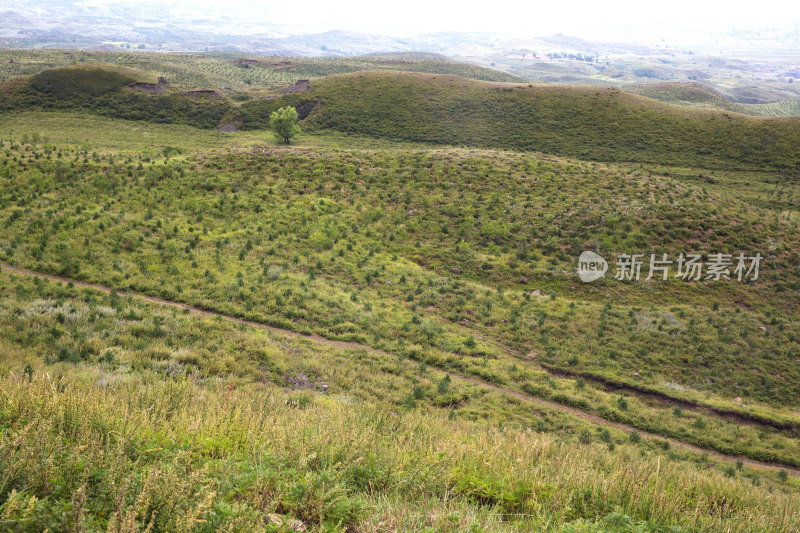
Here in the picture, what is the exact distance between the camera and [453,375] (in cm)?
1505

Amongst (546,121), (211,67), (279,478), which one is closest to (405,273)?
(279,478)

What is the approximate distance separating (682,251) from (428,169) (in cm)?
2154

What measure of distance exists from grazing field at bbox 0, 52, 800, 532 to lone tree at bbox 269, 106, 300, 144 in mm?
19381

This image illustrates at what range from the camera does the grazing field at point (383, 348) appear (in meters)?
4.62

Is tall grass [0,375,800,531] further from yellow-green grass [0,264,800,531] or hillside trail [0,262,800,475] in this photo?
hillside trail [0,262,800,475]

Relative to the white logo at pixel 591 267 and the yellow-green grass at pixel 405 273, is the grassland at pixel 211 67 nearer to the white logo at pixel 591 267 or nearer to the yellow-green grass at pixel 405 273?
the yellow-green grass at pixel 405 273

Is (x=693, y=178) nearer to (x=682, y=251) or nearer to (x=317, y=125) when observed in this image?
(x=682, y=251)

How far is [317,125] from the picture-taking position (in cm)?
6944

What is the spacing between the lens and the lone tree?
59.1 m

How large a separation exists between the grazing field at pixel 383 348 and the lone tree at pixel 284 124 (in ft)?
63.6

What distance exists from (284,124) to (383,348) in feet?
172

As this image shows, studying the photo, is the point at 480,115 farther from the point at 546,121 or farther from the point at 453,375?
the point at 453,375

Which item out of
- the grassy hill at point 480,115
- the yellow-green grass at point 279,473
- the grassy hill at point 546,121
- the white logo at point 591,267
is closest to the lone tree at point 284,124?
the grassy hill at point 480,115

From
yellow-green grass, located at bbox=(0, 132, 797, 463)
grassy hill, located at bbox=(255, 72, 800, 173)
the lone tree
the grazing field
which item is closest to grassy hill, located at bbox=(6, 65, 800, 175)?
grassy hill, located at bbox=(255, 72, 800, 173)
